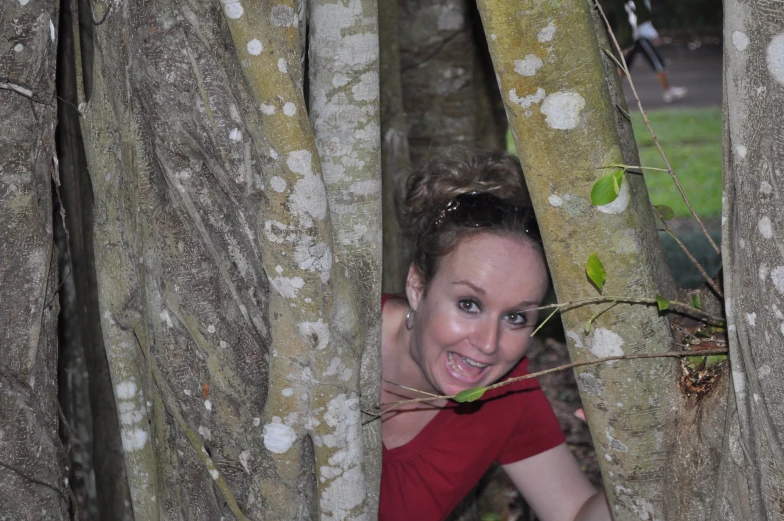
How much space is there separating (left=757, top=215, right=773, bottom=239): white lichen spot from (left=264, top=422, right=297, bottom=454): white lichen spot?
981 millimetres

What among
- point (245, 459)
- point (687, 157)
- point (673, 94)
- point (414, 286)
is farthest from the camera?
point (673, 94)

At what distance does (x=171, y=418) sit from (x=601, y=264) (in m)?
1.00

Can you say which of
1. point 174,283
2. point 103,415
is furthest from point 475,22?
point 174,283

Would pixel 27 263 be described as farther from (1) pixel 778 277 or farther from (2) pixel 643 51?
(2) pixel 643 51

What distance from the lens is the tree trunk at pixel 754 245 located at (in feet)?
4.34

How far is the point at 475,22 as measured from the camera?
4047 millimetres

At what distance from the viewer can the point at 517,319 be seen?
2359 millimetres

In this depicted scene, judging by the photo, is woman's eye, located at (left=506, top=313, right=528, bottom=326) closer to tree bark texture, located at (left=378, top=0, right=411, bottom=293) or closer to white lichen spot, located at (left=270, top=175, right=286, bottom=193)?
white lichen spot, located at (left=270, top=175, right=286, bottom=193)

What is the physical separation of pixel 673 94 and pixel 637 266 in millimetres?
14606

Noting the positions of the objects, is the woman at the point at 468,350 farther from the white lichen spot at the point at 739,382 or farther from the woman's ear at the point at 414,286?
the white lichen spot at the point at 739,382

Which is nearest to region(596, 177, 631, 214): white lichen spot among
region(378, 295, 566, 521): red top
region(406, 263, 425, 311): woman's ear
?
region(406, 263, 425, 311): woman's ear

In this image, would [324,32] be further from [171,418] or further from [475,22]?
[475,22]

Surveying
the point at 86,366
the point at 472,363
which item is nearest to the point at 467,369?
the point at 472,363

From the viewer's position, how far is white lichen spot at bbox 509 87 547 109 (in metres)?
1.49
